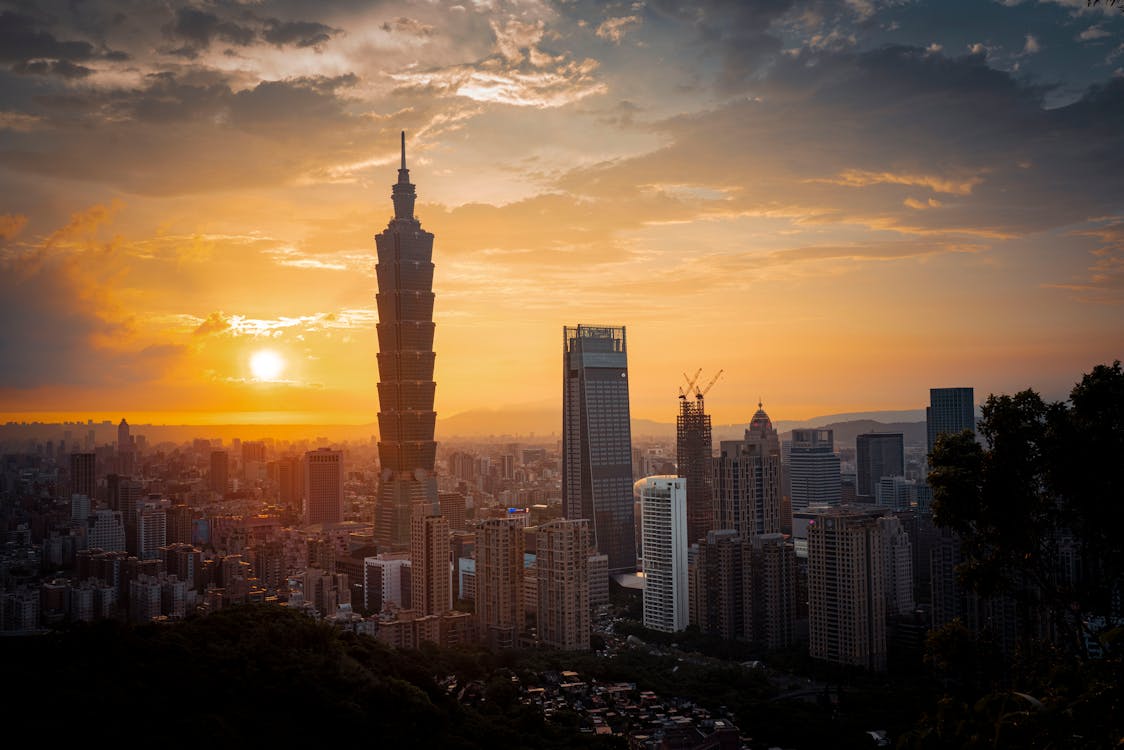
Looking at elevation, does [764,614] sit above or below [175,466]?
below

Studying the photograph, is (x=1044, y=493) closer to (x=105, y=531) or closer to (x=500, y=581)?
(x=500, y=581)

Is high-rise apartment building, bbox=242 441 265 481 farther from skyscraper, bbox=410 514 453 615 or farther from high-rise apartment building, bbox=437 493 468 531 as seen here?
skyscraper, bbox=410 514 453 615

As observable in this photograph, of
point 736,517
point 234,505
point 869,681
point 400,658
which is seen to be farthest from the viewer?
point 234,505

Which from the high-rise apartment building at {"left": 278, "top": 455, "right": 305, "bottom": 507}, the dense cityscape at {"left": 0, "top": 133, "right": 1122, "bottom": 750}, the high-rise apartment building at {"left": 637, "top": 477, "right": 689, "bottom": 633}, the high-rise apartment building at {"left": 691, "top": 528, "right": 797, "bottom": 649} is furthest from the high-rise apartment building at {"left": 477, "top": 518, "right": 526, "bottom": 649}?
the high-rise apartment building at {"left": 278, "top": 455, "right": 305, "bottom": 507}

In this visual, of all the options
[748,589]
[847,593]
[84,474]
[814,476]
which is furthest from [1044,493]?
[814,476]

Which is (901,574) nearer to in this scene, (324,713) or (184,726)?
(324,713)

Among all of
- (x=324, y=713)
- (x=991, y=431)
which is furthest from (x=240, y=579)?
(x=991, y=431)
